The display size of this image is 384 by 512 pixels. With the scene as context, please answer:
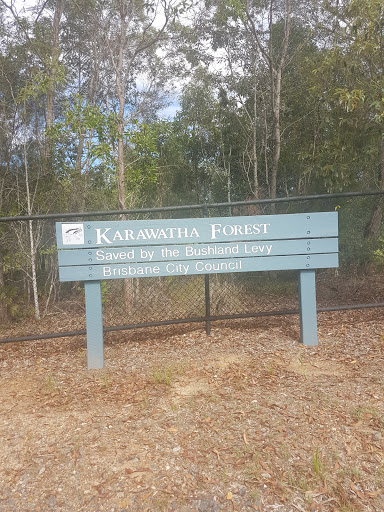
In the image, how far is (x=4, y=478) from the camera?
2.22 m

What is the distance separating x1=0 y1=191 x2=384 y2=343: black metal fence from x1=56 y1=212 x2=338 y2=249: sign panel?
1.87m

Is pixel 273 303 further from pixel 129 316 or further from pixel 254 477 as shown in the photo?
pixel 254 477

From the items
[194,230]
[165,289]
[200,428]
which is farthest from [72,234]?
[165,289]

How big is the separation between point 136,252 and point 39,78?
425 centimetres

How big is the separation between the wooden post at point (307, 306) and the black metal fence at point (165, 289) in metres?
1.61

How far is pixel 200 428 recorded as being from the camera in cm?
259

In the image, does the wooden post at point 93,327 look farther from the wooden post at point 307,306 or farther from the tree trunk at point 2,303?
the tree trunk at point 2,303

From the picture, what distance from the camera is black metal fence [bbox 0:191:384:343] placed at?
6.10m

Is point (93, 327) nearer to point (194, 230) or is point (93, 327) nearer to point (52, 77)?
point (194, 230)

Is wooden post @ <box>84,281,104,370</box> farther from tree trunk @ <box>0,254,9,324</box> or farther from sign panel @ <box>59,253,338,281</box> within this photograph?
tree trunk @ <box>0,254,9,324</box>

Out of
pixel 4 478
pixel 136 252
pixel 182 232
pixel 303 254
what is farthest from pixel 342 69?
pixel 4 478

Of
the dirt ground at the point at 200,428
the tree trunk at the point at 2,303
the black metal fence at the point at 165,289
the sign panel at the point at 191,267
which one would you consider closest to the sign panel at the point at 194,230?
the sign panel at the point at 191,267

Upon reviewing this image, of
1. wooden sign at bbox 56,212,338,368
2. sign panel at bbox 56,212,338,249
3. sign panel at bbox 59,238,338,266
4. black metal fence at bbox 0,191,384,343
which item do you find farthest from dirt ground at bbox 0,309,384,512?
black metal fence at bbox 0,191,384,343

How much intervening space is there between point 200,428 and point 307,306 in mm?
1977
